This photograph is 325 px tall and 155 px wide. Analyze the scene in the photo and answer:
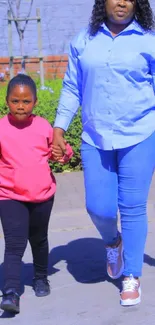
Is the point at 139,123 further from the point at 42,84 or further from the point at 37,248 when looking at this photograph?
the point at 42,84

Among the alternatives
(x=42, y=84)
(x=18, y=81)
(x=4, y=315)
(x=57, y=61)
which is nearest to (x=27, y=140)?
(x=18, y=81)

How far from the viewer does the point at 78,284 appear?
511cm

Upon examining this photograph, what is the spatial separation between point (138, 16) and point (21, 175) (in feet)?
3.69

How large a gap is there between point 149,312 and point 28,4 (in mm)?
8095

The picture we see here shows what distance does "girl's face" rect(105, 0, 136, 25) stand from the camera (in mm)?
4441

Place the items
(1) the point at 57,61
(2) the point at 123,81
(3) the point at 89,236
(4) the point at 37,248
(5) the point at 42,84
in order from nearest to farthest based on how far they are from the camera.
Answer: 1. (2) the point at 123,81
2. (4) the point at 37,248
3. (3) the point at 89,236
4. (5) the point at 42,84
5. (1) the point at 57,61

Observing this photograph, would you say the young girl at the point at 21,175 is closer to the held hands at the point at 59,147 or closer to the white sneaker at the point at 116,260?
the held hands at the point at 59,147

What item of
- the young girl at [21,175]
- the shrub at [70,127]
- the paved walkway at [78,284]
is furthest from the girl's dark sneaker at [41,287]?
the shrub at [70,127]

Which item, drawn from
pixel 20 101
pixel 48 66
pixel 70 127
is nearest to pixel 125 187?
pixel 20 101

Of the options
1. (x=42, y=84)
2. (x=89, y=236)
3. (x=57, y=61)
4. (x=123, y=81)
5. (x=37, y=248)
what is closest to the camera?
(x=123, y=81)

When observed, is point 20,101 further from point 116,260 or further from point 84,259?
point 84,259

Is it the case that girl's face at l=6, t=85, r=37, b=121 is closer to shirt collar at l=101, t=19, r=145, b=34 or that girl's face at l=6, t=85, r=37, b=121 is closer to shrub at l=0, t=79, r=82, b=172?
shirt collar at l=101, t=19, r=145, b=34

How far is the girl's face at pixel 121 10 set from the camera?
14.6 ft

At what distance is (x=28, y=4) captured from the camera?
39.0ft
